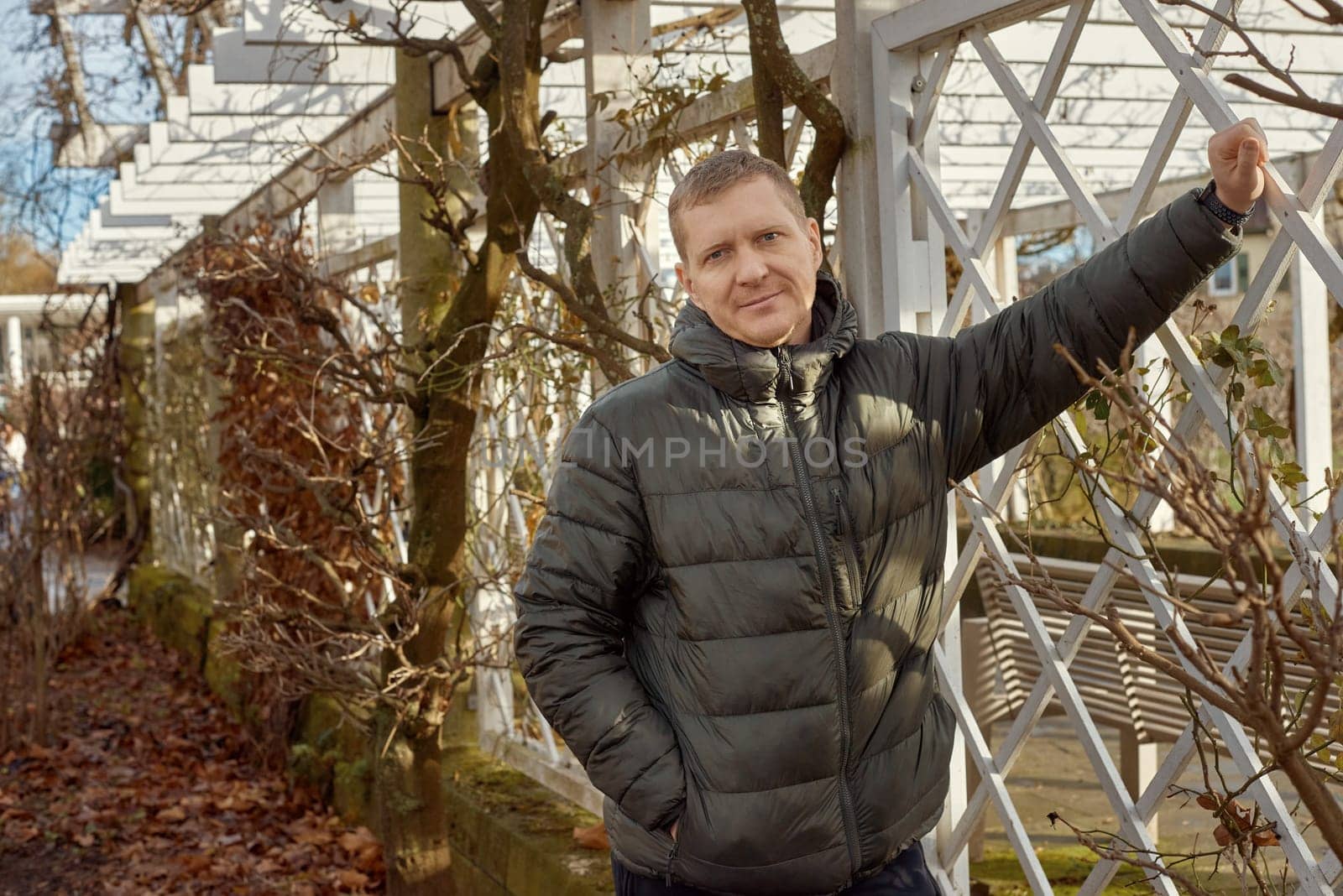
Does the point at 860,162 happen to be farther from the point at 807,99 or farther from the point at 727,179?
the point at 727,179

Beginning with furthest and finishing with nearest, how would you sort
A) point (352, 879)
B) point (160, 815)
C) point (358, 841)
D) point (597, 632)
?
1. point (160, 815)
2. point (358, 841)
3. point (352, 879)
4. point (597, 632)

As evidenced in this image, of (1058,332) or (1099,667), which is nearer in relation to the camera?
(1058,332)

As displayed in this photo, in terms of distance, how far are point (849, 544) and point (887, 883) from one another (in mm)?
505

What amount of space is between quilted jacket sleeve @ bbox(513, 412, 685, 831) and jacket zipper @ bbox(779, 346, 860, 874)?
0.22 meters

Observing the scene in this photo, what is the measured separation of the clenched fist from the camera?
162cm

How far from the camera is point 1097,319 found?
1.79 m

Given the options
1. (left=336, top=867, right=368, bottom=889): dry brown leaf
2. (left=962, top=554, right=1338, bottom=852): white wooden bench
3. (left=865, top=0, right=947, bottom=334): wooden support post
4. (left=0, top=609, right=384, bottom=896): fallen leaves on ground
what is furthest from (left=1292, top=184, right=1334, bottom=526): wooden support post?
(left=0, top=609, right=384, bottom=896): fallen leaves on ground

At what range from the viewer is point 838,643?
72.7 inches

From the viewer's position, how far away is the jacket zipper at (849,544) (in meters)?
1.85

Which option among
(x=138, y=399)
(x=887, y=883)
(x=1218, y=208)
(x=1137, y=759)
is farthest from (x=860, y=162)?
(x=138, y=399)

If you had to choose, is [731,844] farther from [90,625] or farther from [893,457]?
[90,625]

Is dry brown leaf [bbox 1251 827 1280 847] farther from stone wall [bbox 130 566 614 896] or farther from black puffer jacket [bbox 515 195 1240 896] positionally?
stone wall [bbox 130 566 614 896]

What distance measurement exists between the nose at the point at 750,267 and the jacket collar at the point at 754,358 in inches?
3.4

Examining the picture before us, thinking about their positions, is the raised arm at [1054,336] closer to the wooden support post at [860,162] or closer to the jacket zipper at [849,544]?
the jacket zipper at [849,544]
